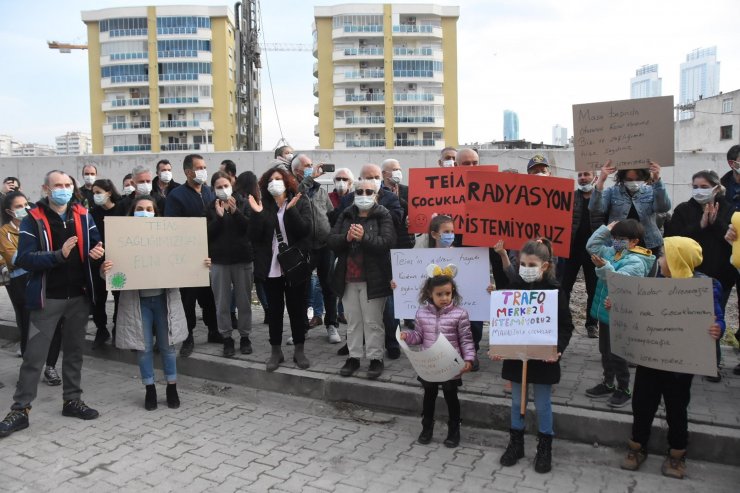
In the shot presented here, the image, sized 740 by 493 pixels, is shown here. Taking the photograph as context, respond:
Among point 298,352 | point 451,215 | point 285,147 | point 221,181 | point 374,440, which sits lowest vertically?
point 374,440

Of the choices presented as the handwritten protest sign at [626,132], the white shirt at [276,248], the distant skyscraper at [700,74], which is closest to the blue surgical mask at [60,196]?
the white shirt at [276,248]

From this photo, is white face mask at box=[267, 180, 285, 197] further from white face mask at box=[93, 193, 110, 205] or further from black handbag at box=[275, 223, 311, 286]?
white face mask at box=[93, 193, 110, 205]

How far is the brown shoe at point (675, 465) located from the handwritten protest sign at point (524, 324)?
3.57 feet

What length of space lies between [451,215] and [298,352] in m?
2.24

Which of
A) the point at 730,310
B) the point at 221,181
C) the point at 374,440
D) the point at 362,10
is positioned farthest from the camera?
the point at 362,10

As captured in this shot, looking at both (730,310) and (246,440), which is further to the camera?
(730,310)

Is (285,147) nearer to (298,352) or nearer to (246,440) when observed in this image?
(298,352)

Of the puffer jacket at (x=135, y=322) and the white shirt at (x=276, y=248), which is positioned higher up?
the white shirt at (x=276, y=248)

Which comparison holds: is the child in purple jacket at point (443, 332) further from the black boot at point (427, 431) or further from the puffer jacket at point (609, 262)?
the puffer jacket at point (609, 262)

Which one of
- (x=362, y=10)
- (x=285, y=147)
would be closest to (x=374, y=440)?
(x=285, y=147)

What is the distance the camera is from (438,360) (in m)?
4.57

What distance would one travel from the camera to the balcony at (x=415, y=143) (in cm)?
8550

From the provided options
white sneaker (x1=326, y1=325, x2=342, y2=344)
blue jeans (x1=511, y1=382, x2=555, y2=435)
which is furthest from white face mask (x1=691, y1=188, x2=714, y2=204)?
white sneaker (x1=326, y1=325, x2=342, y2=344)

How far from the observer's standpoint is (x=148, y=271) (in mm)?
5684
